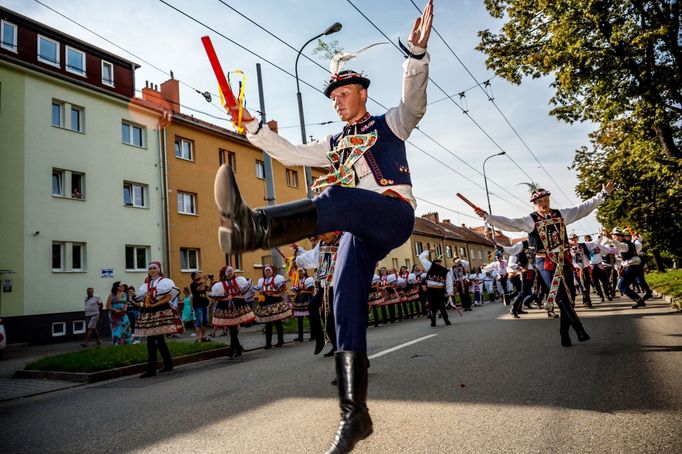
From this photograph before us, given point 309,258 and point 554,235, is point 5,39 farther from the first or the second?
point 554,235

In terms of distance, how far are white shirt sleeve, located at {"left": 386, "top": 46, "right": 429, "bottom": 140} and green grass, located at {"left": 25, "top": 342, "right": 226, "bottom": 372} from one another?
8.26 meters

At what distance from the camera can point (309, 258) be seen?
7898 mm

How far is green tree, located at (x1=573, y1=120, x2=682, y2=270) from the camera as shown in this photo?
15547mm

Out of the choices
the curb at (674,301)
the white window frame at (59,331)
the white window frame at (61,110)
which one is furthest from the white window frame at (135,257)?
the curb at (674,301)

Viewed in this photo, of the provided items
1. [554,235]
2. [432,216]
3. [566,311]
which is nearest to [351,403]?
[566,311]

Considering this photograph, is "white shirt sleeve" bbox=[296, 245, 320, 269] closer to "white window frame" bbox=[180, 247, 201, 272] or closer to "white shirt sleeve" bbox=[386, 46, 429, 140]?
"white shirt sleeve" bbox=[386, 46, 429, 140]

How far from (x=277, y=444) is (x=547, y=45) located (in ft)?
52.4

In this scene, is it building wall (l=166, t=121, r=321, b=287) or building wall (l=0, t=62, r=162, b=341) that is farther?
building wall (l=166, t=121, r=321, b=287)

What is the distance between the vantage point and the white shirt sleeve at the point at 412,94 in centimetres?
292

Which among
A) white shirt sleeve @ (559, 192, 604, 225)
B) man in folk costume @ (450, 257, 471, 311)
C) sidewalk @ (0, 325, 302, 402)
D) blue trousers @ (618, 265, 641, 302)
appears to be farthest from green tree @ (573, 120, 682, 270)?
sidewalk @ (0, 325, 302, 402)

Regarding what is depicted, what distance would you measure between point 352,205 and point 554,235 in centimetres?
580

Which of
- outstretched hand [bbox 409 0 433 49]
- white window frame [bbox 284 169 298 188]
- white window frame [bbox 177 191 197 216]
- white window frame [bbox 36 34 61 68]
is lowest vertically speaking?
outstretched hand [bbox 409 0 433 49]

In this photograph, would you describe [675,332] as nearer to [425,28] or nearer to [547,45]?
[425,28]

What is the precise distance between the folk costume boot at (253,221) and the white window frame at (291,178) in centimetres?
3270
